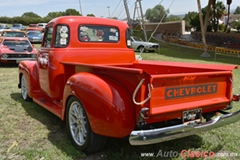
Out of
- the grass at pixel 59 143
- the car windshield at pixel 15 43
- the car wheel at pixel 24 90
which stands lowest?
the grass at pixel 59 143

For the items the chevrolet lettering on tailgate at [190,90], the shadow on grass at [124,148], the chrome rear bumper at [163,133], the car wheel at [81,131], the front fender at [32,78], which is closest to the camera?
the chrome rear bumper at [163,133]

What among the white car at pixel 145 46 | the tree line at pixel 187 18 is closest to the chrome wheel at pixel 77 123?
the tree line at pixel 187 18

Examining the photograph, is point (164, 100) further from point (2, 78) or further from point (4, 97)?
point (2, 78)

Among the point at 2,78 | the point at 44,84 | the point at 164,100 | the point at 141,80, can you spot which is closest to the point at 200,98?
the point at 164,100

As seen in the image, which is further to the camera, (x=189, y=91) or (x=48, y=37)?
(x=48, y=37)

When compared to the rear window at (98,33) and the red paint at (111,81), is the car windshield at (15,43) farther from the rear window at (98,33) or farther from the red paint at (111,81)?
the rear window at (98,33)

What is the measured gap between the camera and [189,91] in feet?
10.5

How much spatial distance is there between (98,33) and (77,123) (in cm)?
205

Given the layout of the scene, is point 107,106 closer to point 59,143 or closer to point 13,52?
point 59,143

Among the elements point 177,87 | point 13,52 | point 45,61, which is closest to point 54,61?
point 45,61

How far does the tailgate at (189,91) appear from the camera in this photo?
2922 millimetres

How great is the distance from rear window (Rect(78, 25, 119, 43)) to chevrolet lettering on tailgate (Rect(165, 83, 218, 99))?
233 centimetres

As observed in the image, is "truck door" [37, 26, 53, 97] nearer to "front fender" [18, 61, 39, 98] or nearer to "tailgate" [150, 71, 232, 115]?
"front fender" [18, 61, 39, 98]

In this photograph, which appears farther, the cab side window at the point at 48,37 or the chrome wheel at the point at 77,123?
the cab side window at the point at 48,37
